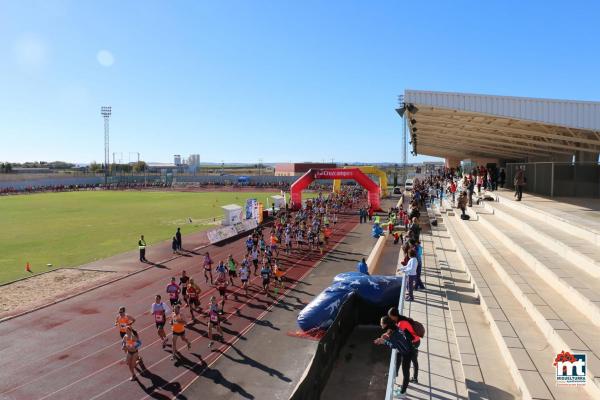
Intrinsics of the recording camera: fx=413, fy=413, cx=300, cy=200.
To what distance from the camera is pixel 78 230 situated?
1244 inches

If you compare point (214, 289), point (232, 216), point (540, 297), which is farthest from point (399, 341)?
point (232, 216)

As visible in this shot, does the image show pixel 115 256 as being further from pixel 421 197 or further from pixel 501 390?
pixel 421 197

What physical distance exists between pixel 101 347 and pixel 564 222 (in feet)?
45.0

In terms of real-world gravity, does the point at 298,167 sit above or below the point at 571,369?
above

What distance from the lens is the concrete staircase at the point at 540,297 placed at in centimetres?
594

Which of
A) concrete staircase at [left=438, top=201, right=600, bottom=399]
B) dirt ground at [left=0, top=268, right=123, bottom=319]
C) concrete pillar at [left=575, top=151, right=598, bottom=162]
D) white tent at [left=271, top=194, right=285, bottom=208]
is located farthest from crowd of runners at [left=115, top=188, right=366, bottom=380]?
concrete pillar at [left=575, top=151, right=598, bottom=162]

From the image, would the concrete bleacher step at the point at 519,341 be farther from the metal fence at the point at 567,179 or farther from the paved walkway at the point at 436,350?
the metal fence at the point at 567,179

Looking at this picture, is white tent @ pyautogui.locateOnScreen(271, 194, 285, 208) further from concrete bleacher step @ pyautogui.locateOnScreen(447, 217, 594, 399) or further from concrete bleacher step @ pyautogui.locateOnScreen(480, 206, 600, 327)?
concrete bleacher step @ pyautogui.locateOnScreen(447, 217, 594, 399)

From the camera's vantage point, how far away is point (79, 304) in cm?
1487

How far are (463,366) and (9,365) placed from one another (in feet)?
35.1

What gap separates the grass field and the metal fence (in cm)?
2297

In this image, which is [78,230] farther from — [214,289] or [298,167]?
[298,167]

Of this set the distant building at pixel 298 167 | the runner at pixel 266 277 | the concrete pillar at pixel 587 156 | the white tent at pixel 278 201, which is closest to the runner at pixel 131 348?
the runner at pixel 266 277

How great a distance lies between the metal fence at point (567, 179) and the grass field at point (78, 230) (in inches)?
904
